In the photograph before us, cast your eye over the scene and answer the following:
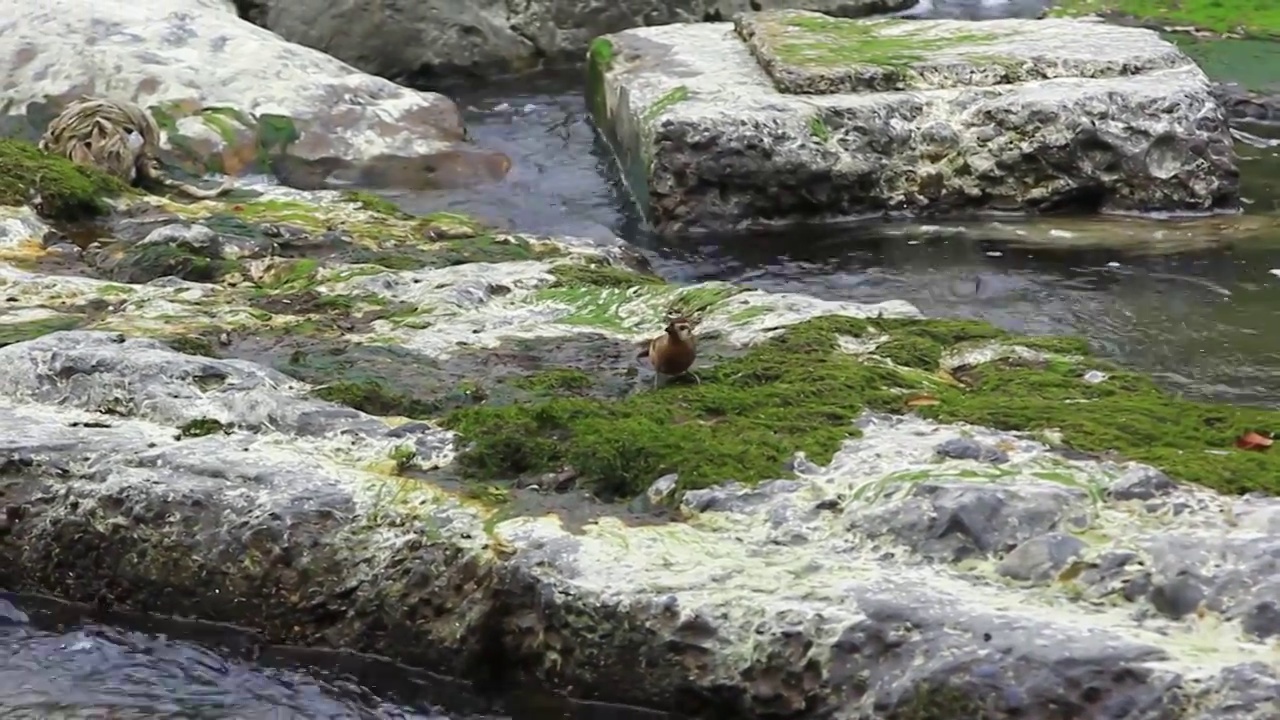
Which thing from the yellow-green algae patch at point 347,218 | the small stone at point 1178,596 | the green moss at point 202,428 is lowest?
the yellow-green algae patch at point 347,218

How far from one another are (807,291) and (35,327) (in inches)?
164

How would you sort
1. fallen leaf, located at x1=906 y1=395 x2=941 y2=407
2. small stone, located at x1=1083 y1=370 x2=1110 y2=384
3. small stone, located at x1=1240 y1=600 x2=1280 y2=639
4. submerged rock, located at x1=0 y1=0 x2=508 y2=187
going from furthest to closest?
submerged rock, located at x1=0 y1=0 x2=508 y2=187
small stone, located at x1=1083 y1=370 x2=1110 y2=384
fallen leaf, located at x1=906 y1=395 x2=941 y2=407
small stone, located at x1=1240 y1=600 x2=1280 y2=639

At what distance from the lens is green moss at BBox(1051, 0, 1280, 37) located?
15.7 metres

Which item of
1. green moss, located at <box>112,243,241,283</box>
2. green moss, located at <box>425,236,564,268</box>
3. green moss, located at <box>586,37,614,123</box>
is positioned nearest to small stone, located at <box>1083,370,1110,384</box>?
green moss, located at <box>425,236,564,268</box>

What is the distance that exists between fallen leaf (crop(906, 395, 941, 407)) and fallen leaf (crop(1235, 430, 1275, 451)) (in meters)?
0.89

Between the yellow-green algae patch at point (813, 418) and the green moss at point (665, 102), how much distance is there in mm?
4616

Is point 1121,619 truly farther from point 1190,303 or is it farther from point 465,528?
point 1190,303

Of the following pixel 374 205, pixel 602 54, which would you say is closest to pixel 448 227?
pixel 374 205

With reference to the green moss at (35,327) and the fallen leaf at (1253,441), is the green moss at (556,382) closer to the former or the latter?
the green moss at (35,327)

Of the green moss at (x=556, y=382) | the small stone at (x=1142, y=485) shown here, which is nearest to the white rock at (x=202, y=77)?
the green moss at (x=556, y=382)

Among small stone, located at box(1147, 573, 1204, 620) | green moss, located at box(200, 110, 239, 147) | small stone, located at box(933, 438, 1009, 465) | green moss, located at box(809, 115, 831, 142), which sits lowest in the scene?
green moss, located at box(200, 110, 239, 147)

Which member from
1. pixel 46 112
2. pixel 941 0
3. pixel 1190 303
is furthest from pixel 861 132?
pixel 941 0

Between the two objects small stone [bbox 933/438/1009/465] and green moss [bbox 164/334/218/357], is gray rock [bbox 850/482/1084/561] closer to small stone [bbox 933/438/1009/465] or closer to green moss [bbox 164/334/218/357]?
small stone [bbox 933/438/1009/465]

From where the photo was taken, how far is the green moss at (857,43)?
34.5 ft
